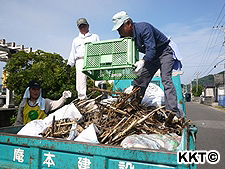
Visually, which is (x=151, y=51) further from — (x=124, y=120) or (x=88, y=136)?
(x=88, y=136)

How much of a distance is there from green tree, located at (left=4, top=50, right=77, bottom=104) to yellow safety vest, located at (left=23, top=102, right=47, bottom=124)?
137 cm

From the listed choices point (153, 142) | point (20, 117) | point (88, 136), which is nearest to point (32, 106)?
point (20, 117)

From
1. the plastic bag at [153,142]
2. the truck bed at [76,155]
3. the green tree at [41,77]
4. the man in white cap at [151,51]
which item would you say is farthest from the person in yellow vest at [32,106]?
the plastic bag at [153,142]

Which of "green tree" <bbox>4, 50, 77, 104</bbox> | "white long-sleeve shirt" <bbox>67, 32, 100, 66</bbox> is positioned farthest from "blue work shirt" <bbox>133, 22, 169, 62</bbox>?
"green tree" <bbox>4, 50, 77, 104</bbox>

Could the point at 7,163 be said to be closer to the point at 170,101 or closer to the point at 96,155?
the point at 96,155

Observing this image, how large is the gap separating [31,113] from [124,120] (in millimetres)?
1927

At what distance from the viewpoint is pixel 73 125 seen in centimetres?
250

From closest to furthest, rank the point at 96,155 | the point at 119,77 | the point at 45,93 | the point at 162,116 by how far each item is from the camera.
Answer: the point at 96,155 → the point at 162,116 → the point at 119,77 → the point at 45,93

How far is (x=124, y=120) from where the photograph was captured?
104 inches

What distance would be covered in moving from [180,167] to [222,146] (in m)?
5.36

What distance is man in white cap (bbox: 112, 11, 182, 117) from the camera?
9.92 feet

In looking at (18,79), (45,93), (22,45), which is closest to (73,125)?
(45,93)

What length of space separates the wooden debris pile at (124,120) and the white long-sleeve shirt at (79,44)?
5.07 feet

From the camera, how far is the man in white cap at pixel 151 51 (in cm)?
302
